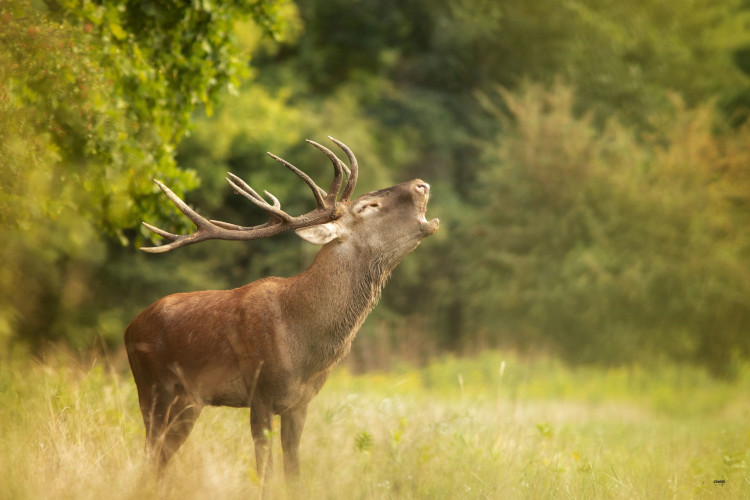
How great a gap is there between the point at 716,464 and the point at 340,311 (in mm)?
3829

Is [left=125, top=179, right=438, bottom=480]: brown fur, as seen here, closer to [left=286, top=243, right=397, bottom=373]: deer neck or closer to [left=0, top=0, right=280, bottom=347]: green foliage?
[left=286, top=243, right=397, bottom=373]: deer neck

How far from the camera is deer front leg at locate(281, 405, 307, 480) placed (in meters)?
4.95

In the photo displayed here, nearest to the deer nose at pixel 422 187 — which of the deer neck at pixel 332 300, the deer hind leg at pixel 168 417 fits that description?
the deer neck at pixel 332 300

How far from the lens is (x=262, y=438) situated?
4.70 meters

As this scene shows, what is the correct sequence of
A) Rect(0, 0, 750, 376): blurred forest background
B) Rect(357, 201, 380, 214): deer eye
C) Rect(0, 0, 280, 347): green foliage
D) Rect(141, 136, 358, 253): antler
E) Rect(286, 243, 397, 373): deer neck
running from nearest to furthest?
Rect(286, 243, 397, 373): deer neck < Rect(141, 136, 358, 253): antler < Rect(357, 201, 380, 214): deer eye < Rect(0, 0, 280, 347): green foliage < Rect(0, 0, 750, 376): blurred forest background

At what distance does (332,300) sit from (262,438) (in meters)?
0.95

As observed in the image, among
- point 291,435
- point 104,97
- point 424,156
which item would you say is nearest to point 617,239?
point 424,156

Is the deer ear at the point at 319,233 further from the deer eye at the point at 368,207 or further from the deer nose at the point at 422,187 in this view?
the deer nose at the point at 422,187

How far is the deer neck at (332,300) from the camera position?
4.97 meters

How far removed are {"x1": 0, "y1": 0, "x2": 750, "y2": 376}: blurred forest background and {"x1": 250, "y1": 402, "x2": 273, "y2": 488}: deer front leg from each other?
2.30 meters

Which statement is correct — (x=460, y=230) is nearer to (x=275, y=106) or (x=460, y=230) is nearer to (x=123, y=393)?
(x=275, y=106)

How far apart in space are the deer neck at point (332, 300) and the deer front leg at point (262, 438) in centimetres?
37

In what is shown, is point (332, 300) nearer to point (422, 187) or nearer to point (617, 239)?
point (422, 187)

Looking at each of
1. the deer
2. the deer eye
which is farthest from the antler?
the deer eye
